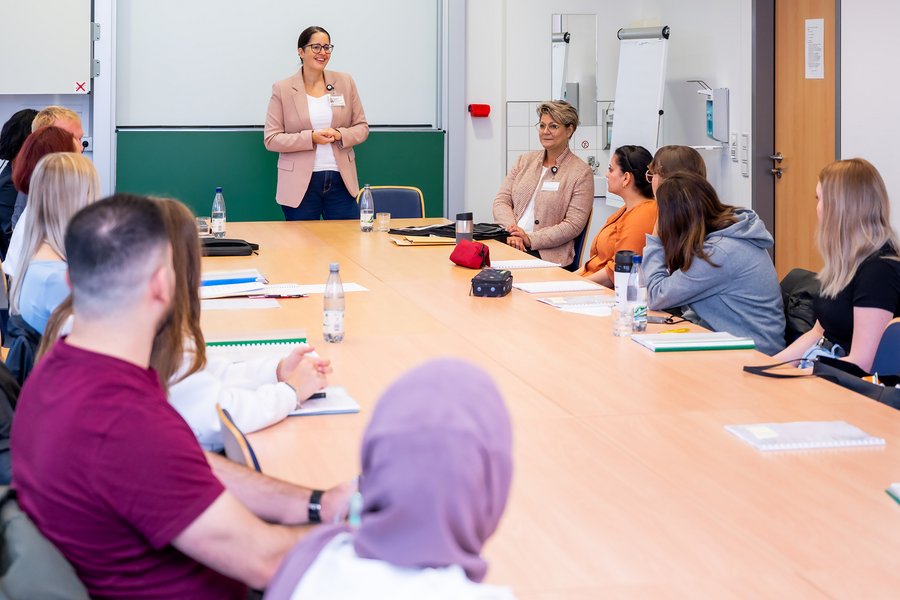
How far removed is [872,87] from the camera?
6043 mm

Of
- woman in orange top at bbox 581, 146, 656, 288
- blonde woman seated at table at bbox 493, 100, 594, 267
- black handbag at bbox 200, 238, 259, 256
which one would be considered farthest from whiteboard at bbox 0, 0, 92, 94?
woman in orange top at bbox 581, 146, 656, 288

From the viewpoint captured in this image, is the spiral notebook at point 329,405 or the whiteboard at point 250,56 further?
the whiteboard at point 250,56

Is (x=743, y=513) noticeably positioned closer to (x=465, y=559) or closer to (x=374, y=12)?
(x=465, y=559)

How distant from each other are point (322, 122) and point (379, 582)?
6.32 metres

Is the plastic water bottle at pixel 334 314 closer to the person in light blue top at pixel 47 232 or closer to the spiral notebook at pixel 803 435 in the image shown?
the person in light blue top at pixel 47 232

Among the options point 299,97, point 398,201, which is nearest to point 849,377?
point 398,201

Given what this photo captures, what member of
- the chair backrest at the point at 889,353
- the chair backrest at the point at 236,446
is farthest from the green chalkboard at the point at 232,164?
the chair backrest at the point at 236,446

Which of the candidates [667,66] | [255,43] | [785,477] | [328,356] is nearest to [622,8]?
[667,66]

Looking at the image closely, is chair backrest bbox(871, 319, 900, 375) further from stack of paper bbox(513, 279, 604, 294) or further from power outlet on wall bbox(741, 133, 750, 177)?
power outlet on wall bbox(741, 133, 750, 177)

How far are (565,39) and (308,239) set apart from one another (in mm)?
3341

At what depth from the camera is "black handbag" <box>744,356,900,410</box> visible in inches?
100

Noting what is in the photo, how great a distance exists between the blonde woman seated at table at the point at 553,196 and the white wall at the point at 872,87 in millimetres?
1550

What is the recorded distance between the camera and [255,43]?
825 cm

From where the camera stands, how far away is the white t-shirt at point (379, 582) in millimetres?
1070
